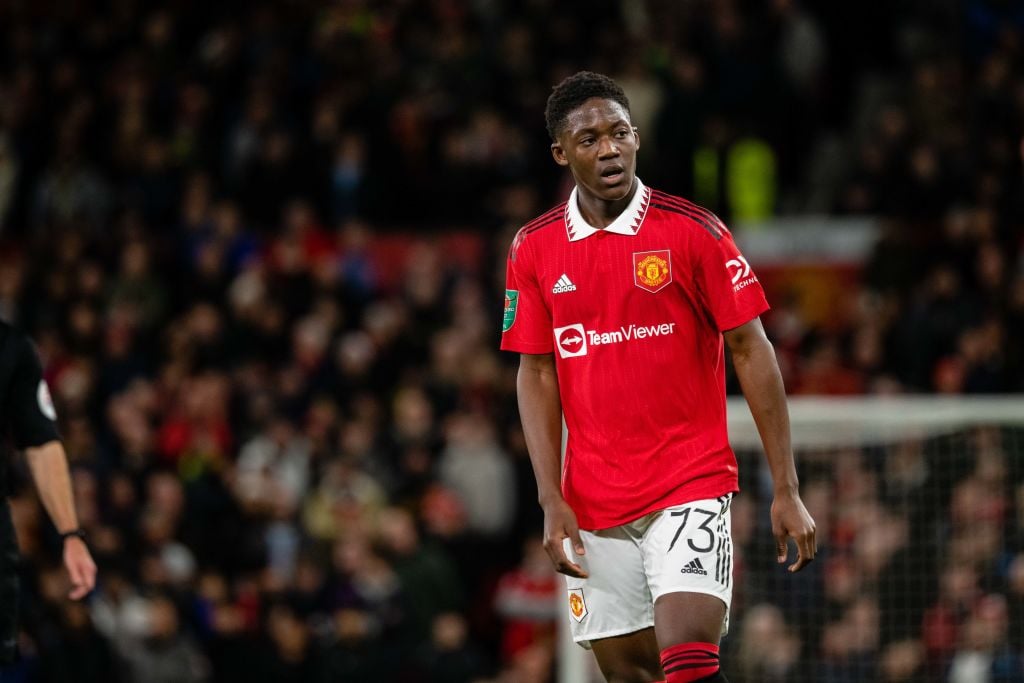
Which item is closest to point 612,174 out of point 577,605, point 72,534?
point 577,605

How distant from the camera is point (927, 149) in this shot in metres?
13.9

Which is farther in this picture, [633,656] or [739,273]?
[633,656]

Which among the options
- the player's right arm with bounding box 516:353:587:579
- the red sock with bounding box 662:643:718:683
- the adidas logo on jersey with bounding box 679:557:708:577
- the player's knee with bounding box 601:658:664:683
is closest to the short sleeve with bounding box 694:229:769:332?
the player's right arm with bounding box 516:353:587:579

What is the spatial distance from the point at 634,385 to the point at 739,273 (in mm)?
539

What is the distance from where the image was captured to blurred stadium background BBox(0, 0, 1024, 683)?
34.6ft

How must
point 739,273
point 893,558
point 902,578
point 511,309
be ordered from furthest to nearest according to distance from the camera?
point 893,558 < point 902,578 < point 511,309 < point 739,273

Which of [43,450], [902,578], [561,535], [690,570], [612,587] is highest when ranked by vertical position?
[43,450]

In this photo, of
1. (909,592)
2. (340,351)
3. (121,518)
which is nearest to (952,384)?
(909,592)

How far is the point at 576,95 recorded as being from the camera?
19.0ft

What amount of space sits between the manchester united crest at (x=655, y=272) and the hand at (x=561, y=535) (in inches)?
32.4

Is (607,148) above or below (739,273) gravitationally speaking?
above

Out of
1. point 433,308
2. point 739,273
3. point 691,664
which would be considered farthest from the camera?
point 433,308

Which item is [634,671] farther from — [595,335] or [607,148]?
[607,148]

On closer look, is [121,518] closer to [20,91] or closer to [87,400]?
[87,400]
